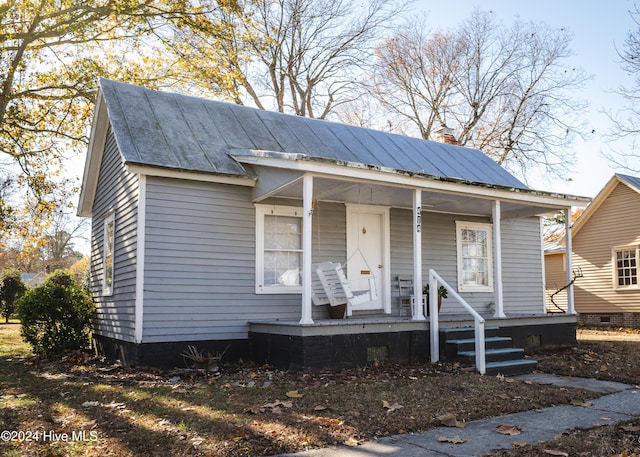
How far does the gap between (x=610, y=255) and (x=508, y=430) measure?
1726 cm

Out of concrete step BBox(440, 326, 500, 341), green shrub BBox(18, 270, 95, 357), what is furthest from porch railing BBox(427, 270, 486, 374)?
green shrub BBox(18, 270, 95, 357)

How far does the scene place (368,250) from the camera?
36.8ft

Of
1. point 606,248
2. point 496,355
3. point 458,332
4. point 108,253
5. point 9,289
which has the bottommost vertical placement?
point 496,355

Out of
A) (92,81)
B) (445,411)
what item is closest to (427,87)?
(92,81)

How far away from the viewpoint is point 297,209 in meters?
10.3

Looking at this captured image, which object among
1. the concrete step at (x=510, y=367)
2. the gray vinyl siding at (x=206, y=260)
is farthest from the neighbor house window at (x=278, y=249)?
the concrete step at (x=510, y=367)

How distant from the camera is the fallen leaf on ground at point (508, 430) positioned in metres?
5.01

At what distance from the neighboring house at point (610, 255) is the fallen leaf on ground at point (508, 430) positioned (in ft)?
53.7

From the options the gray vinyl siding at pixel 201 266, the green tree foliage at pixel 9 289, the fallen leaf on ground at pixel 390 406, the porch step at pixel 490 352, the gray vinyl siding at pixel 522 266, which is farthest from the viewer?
the green tree foliage at pixel 9 289

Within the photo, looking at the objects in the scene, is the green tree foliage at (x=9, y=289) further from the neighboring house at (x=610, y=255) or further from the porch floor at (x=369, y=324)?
the neighboring house at (x=610, y=255)

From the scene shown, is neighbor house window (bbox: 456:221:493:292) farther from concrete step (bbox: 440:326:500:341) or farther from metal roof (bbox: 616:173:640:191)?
metal roof (bbox: 616:173:640:191)

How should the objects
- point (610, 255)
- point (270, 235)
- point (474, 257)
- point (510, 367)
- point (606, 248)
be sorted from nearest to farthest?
point (510, 367) < point (270, 235) < point (474, 257) < point (610, 255) < point (606, 248)

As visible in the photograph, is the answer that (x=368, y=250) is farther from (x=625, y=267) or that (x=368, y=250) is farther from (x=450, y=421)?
(x=625, y=267)

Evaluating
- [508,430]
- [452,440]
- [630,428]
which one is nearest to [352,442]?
[452,440]
